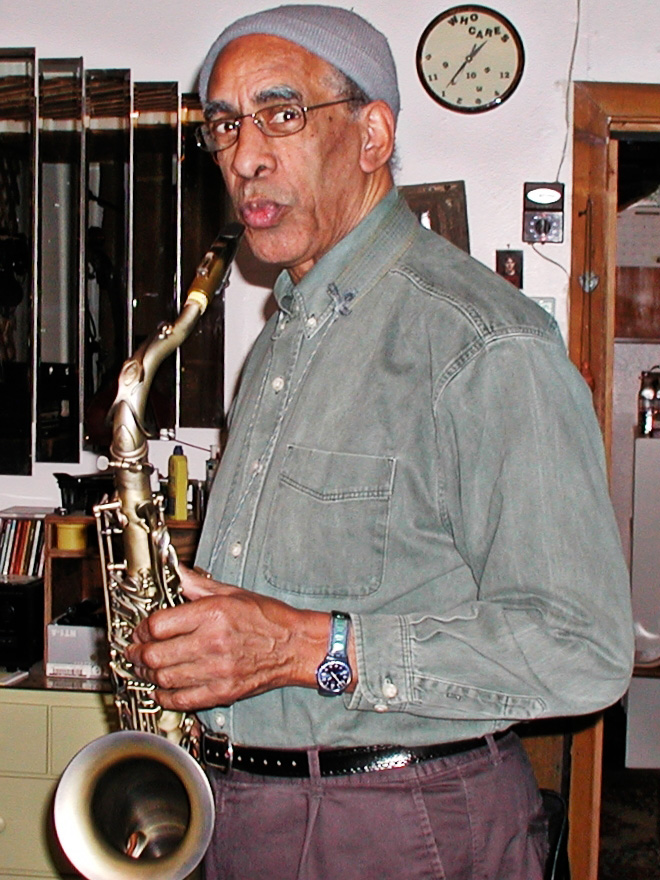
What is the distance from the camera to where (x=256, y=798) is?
122cm

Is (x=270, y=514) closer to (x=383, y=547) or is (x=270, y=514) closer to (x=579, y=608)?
(x=383, y=547)

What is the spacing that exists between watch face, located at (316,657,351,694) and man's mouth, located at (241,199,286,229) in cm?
59

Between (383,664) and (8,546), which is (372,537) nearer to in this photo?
(383,664)

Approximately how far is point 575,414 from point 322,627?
366 mm

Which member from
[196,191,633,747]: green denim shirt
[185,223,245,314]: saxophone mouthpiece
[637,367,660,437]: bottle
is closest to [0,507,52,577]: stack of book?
[185,223,245,314]: saxophone mouthpiece

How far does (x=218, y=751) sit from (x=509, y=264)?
6.42 ft

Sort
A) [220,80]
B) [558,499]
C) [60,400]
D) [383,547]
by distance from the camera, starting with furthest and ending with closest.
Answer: [60,400] → [220,80] → [383,547] → [558,499]

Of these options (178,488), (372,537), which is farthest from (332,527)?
(178,488)

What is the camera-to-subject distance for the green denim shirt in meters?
1.06

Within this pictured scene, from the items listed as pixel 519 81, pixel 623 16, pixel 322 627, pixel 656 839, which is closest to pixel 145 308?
pixel 519 81

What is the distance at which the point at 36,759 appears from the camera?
106 inches

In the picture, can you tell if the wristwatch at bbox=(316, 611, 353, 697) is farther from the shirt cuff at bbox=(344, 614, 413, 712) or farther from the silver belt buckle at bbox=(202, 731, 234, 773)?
the silver belt buckle at bbox=(202, 731, 234, 773)

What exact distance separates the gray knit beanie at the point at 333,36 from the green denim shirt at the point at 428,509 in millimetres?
194

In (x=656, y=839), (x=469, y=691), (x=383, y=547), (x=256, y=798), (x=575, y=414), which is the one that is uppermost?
(x=575, y=414)
